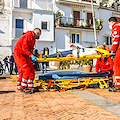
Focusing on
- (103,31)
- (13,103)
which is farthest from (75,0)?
(13,103)

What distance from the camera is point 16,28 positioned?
25.0 m

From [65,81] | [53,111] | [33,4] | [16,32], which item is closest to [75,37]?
[33,4]

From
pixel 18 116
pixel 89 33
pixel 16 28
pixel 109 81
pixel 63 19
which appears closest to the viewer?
pixel 18 116

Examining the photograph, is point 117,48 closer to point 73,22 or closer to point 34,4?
point 34,4

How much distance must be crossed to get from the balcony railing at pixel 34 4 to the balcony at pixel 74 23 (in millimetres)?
2543

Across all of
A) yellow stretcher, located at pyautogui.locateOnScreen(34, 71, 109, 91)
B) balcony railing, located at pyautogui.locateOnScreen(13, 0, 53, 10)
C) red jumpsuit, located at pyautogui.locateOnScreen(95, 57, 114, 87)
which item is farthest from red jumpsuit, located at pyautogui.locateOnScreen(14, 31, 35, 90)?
balcony railing, located at pyautogui.locateOnScreen(13, 0, 53, 10)

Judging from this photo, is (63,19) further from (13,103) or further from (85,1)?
(13,103)

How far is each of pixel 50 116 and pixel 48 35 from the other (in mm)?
23651

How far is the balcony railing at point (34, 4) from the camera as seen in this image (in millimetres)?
24922

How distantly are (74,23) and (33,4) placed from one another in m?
6.74

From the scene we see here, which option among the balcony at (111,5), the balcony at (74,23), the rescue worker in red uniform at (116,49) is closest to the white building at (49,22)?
the balcony at (74,23)

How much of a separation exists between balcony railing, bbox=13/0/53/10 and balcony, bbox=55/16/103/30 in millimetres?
2543

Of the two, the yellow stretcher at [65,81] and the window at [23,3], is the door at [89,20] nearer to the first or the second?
the window at [23,3]

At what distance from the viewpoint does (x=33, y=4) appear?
25.8 meters
